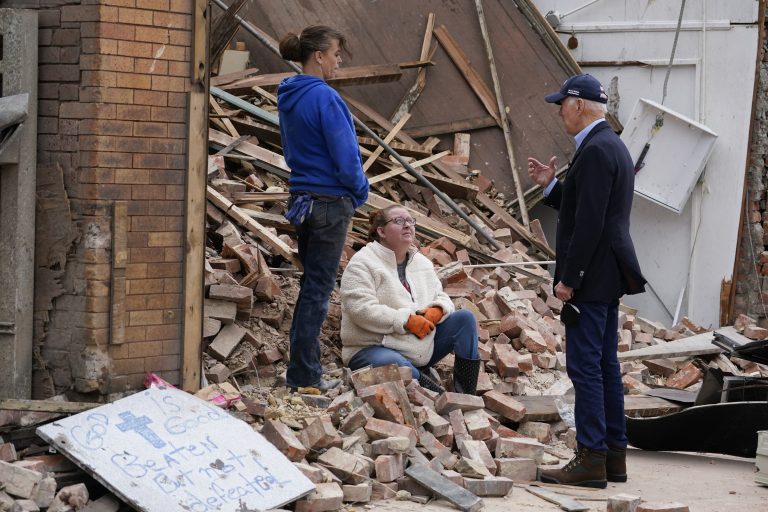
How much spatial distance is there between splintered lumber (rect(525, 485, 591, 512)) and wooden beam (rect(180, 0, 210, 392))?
1998 millimetres

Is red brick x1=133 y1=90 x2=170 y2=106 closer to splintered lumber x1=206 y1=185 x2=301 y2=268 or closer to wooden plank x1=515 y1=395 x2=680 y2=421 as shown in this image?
splintered lumber x1=206 y1=185 x2=301 y2=268

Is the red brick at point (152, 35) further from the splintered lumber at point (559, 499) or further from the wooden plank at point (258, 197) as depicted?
the splintered lumber at point (559, 499)

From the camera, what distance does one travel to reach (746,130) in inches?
452

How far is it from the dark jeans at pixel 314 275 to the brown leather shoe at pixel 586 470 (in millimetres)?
1621

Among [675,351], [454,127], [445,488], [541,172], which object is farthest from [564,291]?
[454,127]

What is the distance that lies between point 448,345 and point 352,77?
14.6 feet

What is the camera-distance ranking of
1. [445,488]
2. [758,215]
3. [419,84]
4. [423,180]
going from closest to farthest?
1. [445,488]
2. [423,180]
3. [758,215]
4. [419,84]

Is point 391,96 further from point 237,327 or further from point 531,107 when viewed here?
point 237,327

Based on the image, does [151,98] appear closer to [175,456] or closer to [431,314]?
[175,456]

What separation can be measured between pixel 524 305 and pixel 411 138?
297 centimetres

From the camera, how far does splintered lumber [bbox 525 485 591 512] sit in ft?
18.7

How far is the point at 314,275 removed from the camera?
660 cm

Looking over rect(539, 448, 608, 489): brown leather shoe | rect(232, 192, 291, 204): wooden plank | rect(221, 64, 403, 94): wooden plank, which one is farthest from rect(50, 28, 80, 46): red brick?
rect(221, 64, 403, 94): wooden plank

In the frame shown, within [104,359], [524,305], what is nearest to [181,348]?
[104,359]
